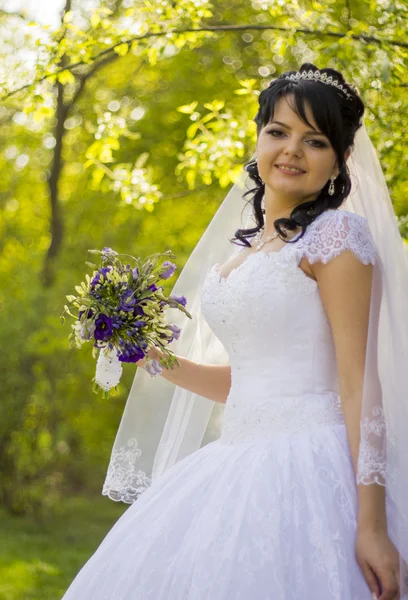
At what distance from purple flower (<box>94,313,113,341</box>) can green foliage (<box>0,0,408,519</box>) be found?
184cm

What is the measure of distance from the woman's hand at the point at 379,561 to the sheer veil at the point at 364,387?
0.03 m

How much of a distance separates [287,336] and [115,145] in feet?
10.7

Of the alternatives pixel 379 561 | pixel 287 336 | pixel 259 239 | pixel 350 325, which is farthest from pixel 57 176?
pixel 379 561

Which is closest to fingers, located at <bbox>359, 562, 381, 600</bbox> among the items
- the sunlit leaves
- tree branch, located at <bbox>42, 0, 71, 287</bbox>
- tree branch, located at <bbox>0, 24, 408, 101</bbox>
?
tree branch, located at <bbox>0, 24, 408, 101</bbox>

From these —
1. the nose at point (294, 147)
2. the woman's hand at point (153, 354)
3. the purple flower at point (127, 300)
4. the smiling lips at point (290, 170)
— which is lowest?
the woman's hand at point (153, 354)

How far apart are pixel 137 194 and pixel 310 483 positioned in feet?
11.5

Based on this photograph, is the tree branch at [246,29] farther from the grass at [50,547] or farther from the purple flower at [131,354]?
the grass at [50,547]

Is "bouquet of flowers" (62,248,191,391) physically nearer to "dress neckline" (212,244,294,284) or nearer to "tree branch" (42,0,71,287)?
"dress neckline" (212,244,294,284)

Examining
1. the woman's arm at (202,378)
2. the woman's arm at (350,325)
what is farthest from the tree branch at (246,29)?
the woman's arm at (350,325)

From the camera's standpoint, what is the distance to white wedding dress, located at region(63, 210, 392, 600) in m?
2.08

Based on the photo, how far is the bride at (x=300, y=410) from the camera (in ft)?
6.84

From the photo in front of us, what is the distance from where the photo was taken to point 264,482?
2.23 meters

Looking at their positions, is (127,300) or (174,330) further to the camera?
(174,330)

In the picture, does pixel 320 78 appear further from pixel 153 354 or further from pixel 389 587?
pixel 389 587
